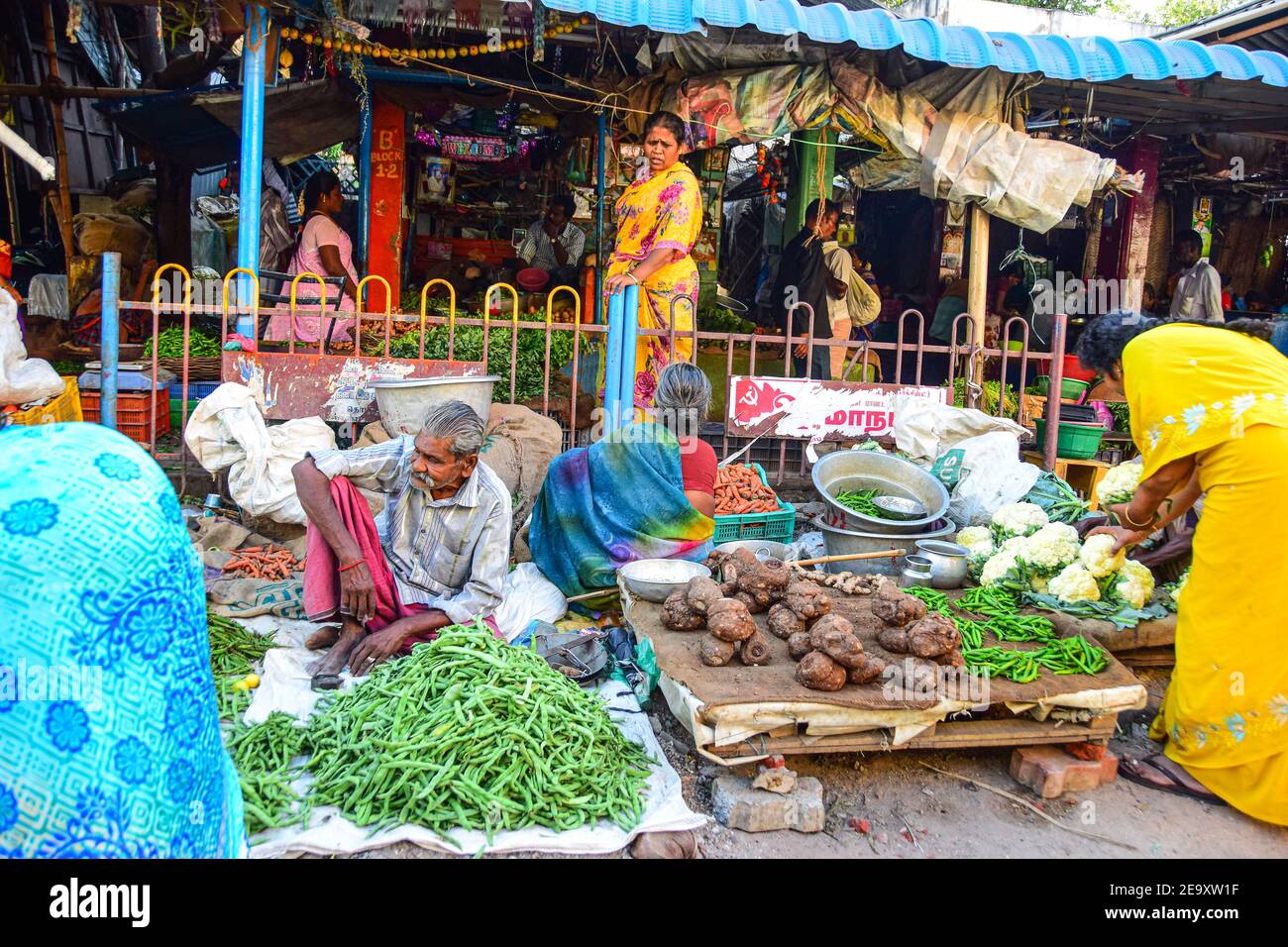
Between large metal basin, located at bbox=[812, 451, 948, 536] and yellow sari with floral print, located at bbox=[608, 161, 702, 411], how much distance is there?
1.40 metres

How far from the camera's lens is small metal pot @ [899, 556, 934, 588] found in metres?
4.92

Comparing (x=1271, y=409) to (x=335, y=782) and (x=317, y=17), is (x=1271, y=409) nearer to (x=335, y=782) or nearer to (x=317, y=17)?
(x=335, y=782)

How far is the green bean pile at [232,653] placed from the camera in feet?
12.0

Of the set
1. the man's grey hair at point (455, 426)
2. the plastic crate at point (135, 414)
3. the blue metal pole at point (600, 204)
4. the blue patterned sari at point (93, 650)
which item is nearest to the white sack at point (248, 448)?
the plastic crate at point (135, 414)

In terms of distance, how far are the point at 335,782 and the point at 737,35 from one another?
6243mm

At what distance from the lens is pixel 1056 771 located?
365cm

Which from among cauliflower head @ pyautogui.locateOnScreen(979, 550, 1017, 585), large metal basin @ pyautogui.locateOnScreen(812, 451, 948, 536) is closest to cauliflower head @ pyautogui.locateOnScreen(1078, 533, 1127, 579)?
cauliflower head @ pyautogui.locateOnScreen(979, 550, 1017, 585)

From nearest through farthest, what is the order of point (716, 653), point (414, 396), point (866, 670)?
point (866, 670), point (716, 653), point (414, 396)

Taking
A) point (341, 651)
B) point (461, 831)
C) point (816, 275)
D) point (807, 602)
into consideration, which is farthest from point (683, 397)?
point (816, 275)

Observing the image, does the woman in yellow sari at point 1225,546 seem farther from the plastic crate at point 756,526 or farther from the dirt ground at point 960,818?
the plastic crate at point 756,526

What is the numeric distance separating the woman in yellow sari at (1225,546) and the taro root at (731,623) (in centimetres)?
184

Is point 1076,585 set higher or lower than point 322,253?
lower

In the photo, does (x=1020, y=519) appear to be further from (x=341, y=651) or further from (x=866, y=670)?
(x=341, y=651)

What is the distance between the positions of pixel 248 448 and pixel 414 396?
1.03 metres
